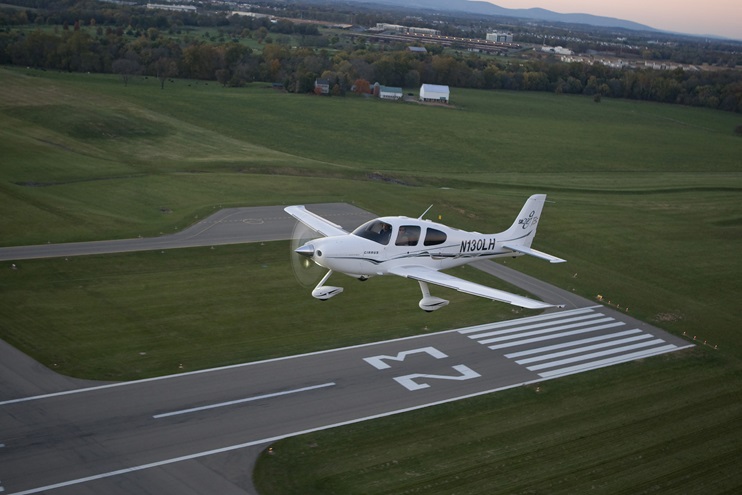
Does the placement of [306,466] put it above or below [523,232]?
below

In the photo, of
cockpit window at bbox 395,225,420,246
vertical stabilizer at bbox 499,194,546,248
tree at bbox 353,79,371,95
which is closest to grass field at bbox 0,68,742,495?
vertical stabilizer at bbox 499,194,546,248

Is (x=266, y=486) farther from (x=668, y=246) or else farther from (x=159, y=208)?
(x=668, y=246)

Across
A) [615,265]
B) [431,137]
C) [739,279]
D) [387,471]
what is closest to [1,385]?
[387,471]

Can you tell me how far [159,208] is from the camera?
62562mm

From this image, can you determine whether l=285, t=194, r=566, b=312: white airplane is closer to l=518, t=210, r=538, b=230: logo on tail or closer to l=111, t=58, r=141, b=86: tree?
l=518, t=210, r=538, b=230: logo on tail

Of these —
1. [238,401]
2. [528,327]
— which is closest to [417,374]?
[238,401]

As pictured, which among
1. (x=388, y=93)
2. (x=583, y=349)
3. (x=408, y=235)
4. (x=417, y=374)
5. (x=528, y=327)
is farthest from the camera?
(x=388, y=93)

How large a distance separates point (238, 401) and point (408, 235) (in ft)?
39.9

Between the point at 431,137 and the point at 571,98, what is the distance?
72.1 m

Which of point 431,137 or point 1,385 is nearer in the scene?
point 1,385

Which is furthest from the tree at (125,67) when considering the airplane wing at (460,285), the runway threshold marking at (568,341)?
the airplane wing at (460,285)

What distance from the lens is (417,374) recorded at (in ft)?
122

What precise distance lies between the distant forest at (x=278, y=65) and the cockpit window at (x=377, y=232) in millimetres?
104494

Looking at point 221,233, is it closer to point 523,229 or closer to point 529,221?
point 523,229
